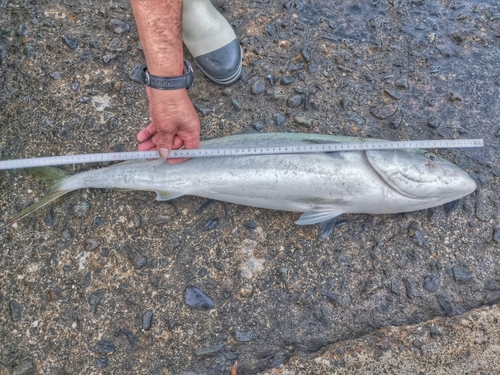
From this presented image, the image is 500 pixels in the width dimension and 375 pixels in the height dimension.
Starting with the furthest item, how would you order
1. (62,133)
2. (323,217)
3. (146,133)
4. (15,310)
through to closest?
1. (62,133)
2. (146,133)
3. (323,217)
4. (15,310)

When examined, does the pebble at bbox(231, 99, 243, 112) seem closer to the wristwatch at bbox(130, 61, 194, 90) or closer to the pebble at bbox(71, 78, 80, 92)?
the wristwatch at bbox(130, 61, 194, 90)

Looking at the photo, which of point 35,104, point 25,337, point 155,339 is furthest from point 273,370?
point 35,104

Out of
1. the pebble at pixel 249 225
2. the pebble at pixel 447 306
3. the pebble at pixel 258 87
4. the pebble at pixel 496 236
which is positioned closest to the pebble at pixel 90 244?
the pebble at pixel 249 225

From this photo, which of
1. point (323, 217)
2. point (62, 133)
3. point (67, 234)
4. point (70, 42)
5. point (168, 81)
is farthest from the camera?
point (70, 42)

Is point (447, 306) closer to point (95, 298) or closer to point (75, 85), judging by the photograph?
point (95, 298)

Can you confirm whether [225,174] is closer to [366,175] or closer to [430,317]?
[366,175]

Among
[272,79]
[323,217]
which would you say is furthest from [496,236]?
[272,79]

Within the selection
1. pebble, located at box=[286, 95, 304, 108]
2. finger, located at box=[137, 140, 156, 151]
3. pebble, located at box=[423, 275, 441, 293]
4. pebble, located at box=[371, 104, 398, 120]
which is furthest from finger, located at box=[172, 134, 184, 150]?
pebble, located at box=[423, 275, 441, 293]
